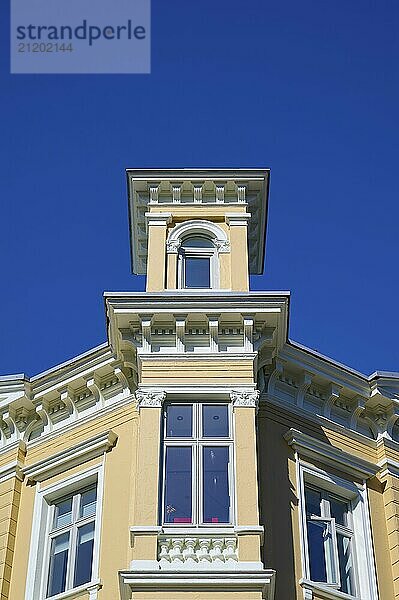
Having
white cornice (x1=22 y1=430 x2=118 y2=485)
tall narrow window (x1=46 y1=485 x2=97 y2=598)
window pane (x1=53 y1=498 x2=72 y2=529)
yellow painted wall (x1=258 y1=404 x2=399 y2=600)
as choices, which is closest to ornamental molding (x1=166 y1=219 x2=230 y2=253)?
yellow painted wall (x1=258 y1=404 x2=399 y2=600)

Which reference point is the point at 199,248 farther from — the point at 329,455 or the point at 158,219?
the point at 329,455

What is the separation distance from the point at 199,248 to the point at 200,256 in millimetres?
223

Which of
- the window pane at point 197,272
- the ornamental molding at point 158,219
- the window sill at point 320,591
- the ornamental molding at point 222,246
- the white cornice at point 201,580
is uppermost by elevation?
the ornamental molding at point 158,219

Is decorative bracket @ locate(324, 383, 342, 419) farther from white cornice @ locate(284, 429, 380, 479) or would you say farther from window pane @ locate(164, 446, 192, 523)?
window pane @ locate(164, 446, 192, 523)

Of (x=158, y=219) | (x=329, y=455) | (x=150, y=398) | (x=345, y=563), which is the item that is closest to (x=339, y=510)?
(x=329, y=455)

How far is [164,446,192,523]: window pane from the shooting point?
17.2 meters

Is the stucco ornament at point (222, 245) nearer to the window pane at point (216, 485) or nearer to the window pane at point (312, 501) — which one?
the window pane at point (216, 485)

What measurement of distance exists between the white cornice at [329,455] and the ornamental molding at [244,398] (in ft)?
3.74

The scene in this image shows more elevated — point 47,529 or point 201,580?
point 47,529

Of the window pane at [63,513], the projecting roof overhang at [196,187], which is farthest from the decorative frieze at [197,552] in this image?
the projecting roof overhang at [196,187]

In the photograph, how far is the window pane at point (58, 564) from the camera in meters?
18.3

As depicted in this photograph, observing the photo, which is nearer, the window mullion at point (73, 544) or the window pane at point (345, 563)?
the window mullion at point (73, 544)

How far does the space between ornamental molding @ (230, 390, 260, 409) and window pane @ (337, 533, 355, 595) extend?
2940mm

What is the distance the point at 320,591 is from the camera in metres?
17.5
